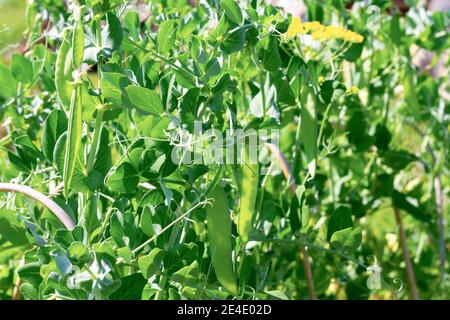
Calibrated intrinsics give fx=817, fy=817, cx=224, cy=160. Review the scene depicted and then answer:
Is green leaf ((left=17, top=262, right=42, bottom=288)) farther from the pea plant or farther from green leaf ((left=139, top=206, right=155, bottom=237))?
green leaf ((left=139, top=206, right=155, bottom=237))

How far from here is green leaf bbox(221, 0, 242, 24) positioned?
993 millimetres

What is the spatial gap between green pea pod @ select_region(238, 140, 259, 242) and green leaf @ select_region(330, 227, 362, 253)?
14 cm

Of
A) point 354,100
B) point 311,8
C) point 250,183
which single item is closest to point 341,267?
point 354,100

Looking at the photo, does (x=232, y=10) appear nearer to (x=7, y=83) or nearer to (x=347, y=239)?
(x=347, y=239)

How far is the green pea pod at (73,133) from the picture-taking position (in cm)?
85

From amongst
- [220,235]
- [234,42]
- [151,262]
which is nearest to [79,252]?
[151,262]

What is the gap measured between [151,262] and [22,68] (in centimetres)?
53

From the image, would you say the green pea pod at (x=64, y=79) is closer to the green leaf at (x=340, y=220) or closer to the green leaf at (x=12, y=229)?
the green leaf at (x=12, y=229)

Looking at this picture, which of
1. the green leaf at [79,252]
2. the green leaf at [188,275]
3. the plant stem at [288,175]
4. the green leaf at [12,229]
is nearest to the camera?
the green leaf at [79,252]

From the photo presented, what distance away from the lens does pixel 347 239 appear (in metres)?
1.11

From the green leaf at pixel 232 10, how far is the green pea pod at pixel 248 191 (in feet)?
0.51

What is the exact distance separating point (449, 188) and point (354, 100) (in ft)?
1.49

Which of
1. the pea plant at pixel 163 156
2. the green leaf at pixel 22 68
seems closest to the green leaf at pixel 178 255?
the pea plant at pixel 163 156
